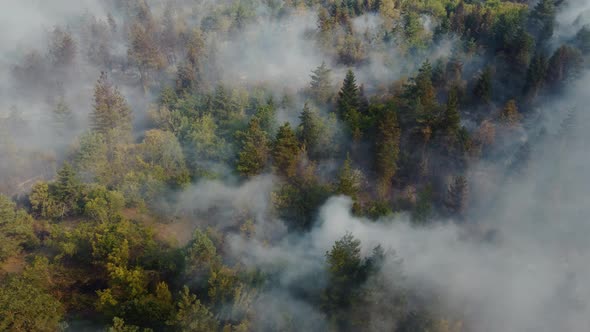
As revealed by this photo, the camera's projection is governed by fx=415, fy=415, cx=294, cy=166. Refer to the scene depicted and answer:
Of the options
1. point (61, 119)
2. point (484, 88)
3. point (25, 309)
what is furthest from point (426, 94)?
point (61, 119)

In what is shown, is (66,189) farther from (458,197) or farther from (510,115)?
(510,115)

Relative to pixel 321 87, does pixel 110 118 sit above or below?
below

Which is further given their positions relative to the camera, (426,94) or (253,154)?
(426,94)

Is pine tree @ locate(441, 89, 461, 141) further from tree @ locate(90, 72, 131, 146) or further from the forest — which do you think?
tree @ locate(90, 72, 131, 146)

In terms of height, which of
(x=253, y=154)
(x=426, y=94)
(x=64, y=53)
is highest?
(x=64, y=53)

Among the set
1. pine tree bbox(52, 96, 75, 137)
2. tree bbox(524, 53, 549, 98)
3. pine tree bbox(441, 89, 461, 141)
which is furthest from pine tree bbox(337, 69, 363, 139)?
pine tree bbox(52, 96, 75, 137)

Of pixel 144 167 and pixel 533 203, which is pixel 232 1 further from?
pixel 533 203

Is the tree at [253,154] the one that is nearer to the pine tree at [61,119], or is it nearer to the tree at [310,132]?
the tree at [310,132]
